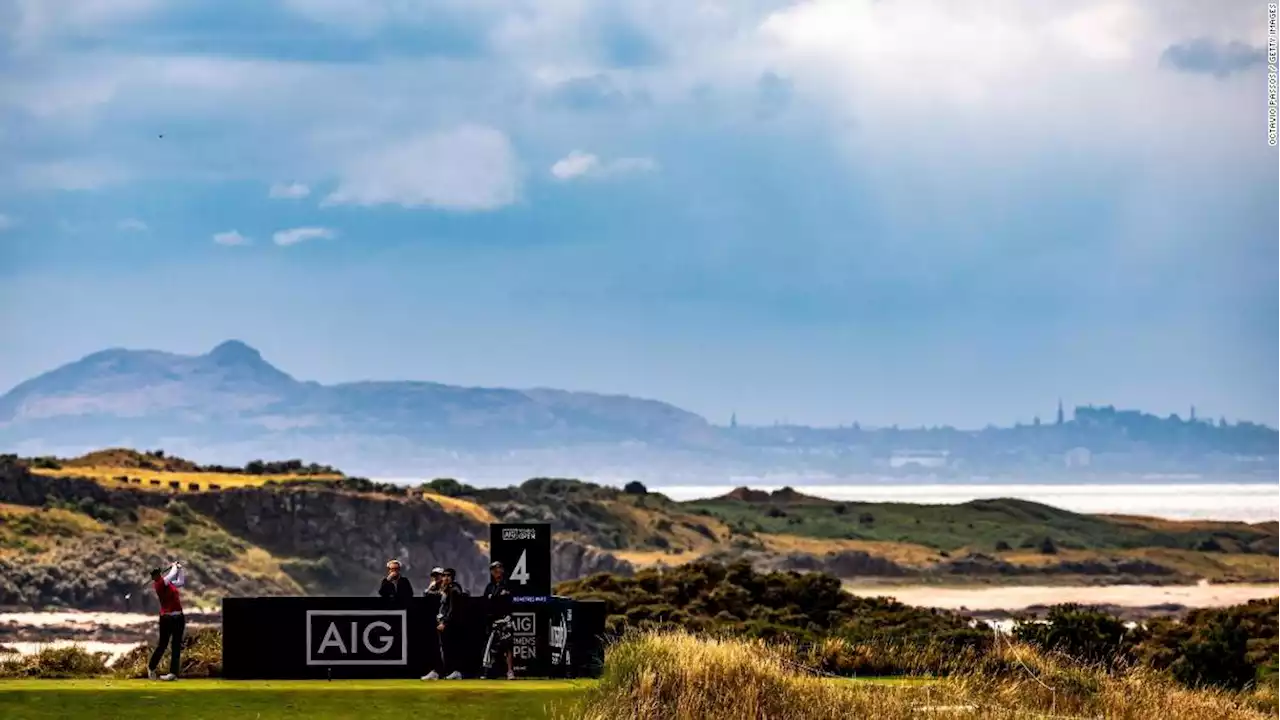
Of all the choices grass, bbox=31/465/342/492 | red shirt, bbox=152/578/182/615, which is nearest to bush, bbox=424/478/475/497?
grass, bbox=31/465/342/492

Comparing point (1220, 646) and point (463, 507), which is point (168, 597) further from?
point (463, 507)

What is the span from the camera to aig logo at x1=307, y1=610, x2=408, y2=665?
30016 mm

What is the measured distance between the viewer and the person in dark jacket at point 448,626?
98.4 ft

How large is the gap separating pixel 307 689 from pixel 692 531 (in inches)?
3385

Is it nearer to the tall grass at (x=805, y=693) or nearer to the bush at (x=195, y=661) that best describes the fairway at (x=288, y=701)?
the tall grass at (x=805, y=693)

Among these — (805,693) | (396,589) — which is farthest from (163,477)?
(805,693)

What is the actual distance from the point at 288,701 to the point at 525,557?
13.1 ft

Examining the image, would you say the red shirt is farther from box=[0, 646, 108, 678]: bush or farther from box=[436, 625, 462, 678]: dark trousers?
box=[0, 646, 108, 678]: bush

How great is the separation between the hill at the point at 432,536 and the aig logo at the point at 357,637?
56.0 metres

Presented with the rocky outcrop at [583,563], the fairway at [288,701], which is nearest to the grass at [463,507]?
the rocky outcrop at [583,563]

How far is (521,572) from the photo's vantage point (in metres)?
30.9

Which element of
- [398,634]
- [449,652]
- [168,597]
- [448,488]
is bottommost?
[449,652]

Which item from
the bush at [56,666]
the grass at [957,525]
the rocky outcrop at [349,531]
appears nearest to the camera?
the bush at [56,666]

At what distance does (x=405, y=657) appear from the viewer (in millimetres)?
30344
